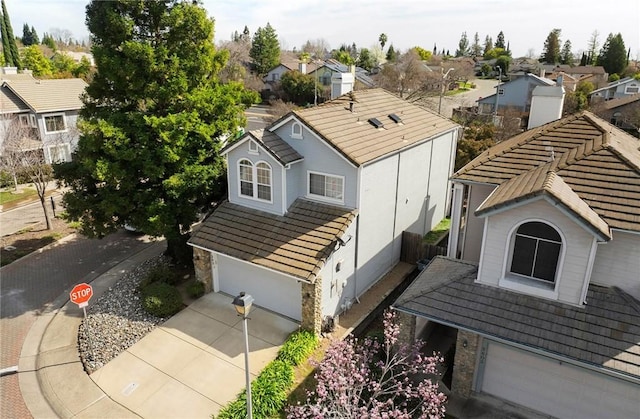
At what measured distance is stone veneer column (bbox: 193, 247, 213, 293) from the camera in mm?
17562

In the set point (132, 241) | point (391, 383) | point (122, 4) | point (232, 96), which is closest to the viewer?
point (391, 383)

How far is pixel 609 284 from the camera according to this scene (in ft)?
38.4

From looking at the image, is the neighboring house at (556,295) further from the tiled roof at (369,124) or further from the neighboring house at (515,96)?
the neighboring house at (515,96)

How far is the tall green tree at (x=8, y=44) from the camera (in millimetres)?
68750

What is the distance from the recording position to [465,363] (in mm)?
12438

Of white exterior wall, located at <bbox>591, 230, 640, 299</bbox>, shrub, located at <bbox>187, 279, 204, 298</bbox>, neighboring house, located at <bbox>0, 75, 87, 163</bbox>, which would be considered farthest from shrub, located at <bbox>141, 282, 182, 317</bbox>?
neighboring house, located at <bbox>0, 75, 87, 163</bbox>

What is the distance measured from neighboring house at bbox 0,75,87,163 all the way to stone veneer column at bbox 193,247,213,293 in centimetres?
2277

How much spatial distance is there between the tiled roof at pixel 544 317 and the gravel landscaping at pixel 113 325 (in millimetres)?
9751

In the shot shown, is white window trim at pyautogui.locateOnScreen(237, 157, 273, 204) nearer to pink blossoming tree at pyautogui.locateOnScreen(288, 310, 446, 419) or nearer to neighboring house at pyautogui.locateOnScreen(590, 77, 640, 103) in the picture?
pink blossoming tree at pyautogui.locateOnScreen(288, 310, 446, 419)

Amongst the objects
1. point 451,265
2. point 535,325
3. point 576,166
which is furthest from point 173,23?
point 535,325

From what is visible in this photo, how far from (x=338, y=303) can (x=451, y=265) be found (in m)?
4.52

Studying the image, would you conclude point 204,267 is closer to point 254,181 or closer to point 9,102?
→ point 254,181

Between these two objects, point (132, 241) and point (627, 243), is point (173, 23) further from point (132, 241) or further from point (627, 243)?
point (627, 243)

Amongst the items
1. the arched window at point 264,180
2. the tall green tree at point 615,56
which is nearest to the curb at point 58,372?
the arched window at point 264,180
